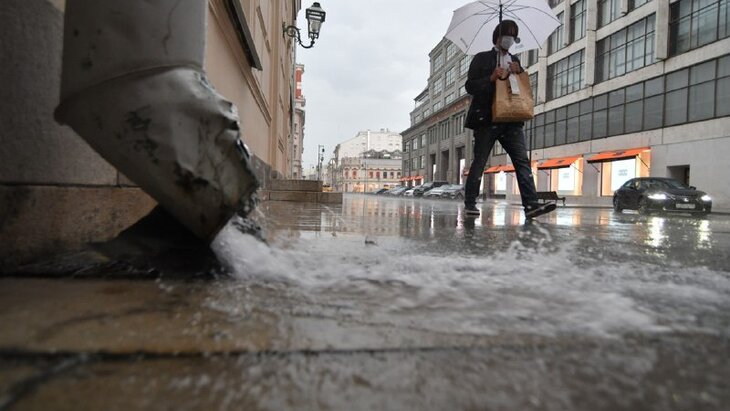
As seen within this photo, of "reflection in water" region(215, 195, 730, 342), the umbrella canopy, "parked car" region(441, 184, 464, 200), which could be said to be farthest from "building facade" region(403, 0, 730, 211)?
"reflection in water" region(215, 195, 730, 342)

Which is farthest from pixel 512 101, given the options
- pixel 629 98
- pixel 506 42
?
pixel 629 98

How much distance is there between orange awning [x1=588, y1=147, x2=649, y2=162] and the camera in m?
24.8

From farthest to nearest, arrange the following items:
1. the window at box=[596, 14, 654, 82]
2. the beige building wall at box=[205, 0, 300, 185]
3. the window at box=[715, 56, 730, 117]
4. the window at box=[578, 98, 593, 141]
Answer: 1. the window at box=[578, 98, 593, 141]
2. the window at box=[596, 14, 654, 82]
3. the window at box=[715, 56, 730, 117]
4. the beige building wall at box=[205, 0, 300, 185]

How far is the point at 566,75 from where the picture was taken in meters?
32.4

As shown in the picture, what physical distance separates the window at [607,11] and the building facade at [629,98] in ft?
0.24

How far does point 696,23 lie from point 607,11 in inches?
306

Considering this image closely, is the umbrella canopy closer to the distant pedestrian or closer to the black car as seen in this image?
the distant pedestrian

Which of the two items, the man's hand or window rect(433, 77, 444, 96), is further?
window rect(433, 77, 444, 96)

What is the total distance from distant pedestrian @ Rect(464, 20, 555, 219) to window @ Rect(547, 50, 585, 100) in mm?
29200

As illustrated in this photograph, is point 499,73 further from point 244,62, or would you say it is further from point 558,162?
point 558,162

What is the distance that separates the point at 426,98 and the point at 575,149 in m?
39.7

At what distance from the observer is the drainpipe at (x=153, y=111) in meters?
1.49

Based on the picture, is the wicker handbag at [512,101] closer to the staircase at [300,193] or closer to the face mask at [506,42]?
the face mask at [506,42]

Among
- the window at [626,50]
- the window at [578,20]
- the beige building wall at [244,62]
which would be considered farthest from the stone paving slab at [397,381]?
the window at [578,20]
